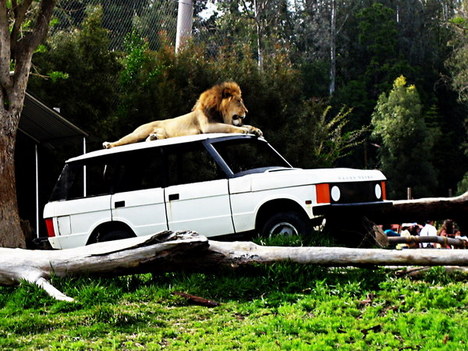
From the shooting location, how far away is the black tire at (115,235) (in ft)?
35.0

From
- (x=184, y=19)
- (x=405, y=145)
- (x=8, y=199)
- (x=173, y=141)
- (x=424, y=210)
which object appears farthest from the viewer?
(x=405, y=145)

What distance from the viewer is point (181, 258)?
27.2 feet

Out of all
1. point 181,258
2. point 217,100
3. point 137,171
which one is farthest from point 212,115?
point 181,258

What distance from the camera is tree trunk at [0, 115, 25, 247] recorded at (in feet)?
40.4

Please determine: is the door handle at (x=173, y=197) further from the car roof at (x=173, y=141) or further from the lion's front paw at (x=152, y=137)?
the lion's front paw at (x=152, y=137)

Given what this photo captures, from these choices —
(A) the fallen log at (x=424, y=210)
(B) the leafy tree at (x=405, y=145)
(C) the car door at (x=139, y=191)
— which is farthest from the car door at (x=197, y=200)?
(B) the leafy tree at (x=405, y=145)

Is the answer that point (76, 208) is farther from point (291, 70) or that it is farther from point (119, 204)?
point (291, 70)

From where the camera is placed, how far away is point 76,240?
35.8 feet

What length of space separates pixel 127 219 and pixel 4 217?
2.77m

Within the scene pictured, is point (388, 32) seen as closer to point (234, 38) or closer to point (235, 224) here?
point (234, 38)

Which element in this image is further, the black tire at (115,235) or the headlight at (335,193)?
the black tire at (115,235)

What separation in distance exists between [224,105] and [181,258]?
3.70 meters

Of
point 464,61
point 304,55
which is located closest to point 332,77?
point 304,55

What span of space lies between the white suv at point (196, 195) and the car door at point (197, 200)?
13 millimetres
